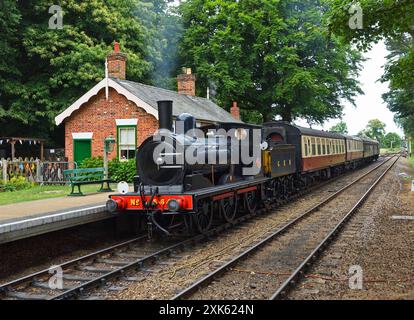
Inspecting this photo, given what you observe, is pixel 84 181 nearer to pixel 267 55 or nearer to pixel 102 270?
pixel 102 270

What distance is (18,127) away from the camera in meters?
24.0

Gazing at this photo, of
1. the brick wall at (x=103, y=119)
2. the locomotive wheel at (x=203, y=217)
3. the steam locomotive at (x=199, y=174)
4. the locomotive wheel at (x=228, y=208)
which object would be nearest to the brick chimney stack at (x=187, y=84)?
the brick wall at (x=103, y=119)

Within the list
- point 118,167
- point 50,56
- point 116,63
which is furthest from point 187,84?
point 118,167

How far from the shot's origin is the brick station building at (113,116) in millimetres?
17719

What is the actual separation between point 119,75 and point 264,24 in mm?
13675

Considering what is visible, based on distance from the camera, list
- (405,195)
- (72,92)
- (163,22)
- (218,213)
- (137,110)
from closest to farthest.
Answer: (218,213) → (405,195) → (137,110) → (72,92) → (163,22)

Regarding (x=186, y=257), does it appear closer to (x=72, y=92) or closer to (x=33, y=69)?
(x=72, y=92)

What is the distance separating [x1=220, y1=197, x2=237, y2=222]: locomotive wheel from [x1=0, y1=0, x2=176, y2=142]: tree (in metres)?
13.2

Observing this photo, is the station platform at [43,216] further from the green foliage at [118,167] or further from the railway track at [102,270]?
the green foliage at [118,167]

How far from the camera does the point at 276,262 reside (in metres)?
7.69

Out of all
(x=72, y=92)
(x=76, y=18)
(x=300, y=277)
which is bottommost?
(x=300, y=277)

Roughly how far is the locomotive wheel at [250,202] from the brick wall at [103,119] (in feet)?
20.3

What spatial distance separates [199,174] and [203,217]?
45.3 inches
